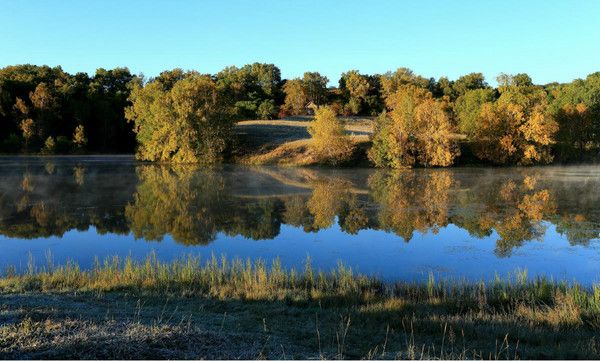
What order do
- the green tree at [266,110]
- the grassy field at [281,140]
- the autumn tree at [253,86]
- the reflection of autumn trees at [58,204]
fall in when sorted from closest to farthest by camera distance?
the reflection of autumn trees at [58,204]
the grassy field at [281,140]
the green tree at [266,110]
the autumn tree at [253,86]

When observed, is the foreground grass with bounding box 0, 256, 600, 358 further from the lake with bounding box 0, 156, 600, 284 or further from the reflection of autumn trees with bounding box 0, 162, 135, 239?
the reflection of autumn trees with bounding box 0, 162, 135, 239

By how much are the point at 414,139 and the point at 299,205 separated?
2498cm

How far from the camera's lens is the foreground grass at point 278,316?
5.64 metres

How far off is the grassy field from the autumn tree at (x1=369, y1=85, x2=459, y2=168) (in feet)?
15.8

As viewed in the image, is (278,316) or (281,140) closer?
(278,316)

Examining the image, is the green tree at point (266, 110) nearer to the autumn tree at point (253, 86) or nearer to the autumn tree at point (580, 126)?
the autumn tree at point (253, 86)

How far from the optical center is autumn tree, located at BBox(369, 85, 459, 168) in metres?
43.6

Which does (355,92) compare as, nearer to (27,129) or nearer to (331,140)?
(331,140)

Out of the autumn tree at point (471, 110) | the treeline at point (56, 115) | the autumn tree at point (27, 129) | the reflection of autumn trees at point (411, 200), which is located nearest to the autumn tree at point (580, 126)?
the autumn tree at point (471, 110)

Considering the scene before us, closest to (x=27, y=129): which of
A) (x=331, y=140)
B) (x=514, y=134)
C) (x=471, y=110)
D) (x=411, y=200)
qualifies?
(x=331, y=140)

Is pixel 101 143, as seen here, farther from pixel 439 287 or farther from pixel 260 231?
pixel 439 287

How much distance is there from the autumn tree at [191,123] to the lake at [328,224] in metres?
20.2

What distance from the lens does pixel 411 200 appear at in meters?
23.7

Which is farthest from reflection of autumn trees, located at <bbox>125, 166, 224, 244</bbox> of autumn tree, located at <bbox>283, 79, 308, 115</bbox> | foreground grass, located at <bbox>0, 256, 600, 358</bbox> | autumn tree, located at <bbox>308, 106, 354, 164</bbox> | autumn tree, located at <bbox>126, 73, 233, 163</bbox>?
autumn tree, located at <bbox>283, 79, 308, 115</bbox>
